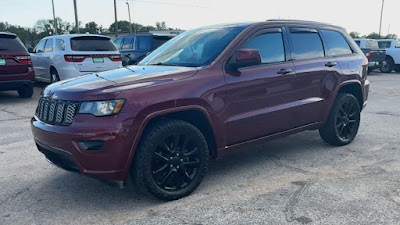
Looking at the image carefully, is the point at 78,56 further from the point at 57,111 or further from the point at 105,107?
the point at 105,107

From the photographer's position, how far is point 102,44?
1027 cm

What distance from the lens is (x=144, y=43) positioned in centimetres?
1218

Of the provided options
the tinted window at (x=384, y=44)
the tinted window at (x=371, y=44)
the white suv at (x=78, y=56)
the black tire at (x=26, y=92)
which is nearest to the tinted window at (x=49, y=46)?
the white suv at (x=78, y=56)

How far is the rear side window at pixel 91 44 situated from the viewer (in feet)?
32.6

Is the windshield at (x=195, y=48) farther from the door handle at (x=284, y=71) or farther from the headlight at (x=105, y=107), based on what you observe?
the headlight at (x=105, y=107)

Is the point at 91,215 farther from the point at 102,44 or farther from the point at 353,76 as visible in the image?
the point at 102,44

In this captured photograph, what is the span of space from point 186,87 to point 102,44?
7398 millimetres

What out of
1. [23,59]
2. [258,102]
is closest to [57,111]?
[258,102]

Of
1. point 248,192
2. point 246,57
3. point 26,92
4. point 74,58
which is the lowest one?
point 248,192

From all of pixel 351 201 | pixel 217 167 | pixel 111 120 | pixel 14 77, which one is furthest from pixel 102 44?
pixel 351 201

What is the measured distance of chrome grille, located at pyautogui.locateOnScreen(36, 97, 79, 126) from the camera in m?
3.25

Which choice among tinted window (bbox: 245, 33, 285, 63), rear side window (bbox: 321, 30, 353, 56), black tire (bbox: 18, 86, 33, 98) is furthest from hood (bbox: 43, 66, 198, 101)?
black tire (bbox: 18, 86, 33, 98)

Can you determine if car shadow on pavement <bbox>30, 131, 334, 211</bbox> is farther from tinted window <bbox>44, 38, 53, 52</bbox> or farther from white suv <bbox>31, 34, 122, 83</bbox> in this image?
tinted window <bbox>44, 38, 53, 52</bbox>

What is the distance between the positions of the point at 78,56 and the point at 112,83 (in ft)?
22.6
